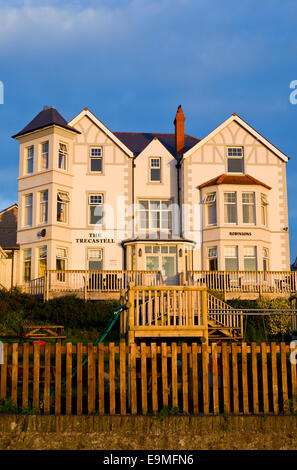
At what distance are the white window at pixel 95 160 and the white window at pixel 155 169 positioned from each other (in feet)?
11.0

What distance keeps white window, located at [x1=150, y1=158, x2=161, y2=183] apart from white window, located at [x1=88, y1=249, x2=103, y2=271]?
19.5 ft

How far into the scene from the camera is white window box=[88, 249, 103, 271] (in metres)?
33.0

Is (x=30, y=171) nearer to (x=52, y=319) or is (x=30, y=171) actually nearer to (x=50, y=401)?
(x=52, y=319)

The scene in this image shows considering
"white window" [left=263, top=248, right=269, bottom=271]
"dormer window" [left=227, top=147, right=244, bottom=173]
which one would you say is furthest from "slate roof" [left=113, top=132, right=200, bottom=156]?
"white window" [left=263, top=248, right=269, bottom=271]

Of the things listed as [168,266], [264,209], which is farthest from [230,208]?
[168,266]

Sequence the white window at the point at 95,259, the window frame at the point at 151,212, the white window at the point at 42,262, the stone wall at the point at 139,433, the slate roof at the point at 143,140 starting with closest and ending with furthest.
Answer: the stone wall at the point at 139,433, the white window at the point at 42,262, the white window at the point at 95,259, the window frame at the point at 151,212, the slate roof at the point at 143,140

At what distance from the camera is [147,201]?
113 feet

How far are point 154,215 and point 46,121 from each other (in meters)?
8.93

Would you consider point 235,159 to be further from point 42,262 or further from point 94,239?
point 42,262

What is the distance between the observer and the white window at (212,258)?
33000 mm

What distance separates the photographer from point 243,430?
9164 mm

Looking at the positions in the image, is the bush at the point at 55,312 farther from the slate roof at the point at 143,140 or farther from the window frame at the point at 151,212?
the slate roof at the point at 143,140

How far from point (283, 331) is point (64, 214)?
15358 millimetres

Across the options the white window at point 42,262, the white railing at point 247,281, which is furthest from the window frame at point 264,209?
the white window at point 42,262
